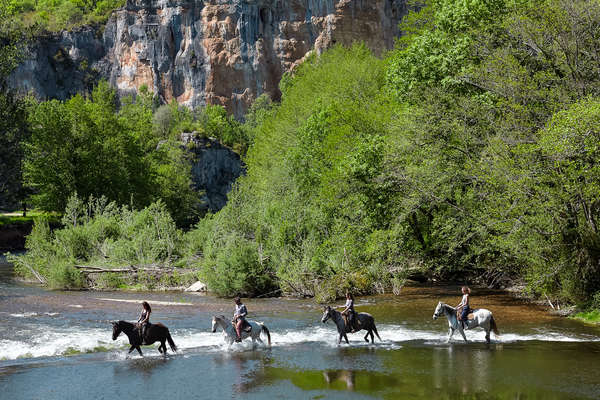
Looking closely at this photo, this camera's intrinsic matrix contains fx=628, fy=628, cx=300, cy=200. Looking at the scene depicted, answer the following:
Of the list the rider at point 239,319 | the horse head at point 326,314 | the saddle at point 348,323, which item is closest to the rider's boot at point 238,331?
the rider at point 239,319

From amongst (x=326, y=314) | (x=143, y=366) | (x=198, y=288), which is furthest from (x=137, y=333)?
(x=198, y=288)

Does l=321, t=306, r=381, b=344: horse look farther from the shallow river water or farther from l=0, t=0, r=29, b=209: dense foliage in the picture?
l=0, t=0, r=29, b=209: dense foliage

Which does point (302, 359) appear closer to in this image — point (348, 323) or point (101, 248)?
point (348, 323)

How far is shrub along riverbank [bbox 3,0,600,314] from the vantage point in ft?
83.0

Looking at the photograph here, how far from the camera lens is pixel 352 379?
1638 centimetres

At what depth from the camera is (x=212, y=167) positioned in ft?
347

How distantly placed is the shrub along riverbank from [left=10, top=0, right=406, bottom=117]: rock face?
94132mm

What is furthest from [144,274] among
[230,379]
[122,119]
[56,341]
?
[122,119]

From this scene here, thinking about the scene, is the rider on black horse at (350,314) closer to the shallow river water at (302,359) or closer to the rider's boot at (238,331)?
the shallow river water at (302,359)

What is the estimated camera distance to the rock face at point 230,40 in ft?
447

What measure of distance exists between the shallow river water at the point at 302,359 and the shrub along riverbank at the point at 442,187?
393 centimetres

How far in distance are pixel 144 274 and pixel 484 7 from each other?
81.4 ft

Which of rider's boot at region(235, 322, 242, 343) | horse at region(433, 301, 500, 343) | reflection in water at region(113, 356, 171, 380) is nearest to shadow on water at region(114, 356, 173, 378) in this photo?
reflection in water at region(113, 356, 171, 380)

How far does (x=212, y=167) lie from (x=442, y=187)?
78.5 meters
